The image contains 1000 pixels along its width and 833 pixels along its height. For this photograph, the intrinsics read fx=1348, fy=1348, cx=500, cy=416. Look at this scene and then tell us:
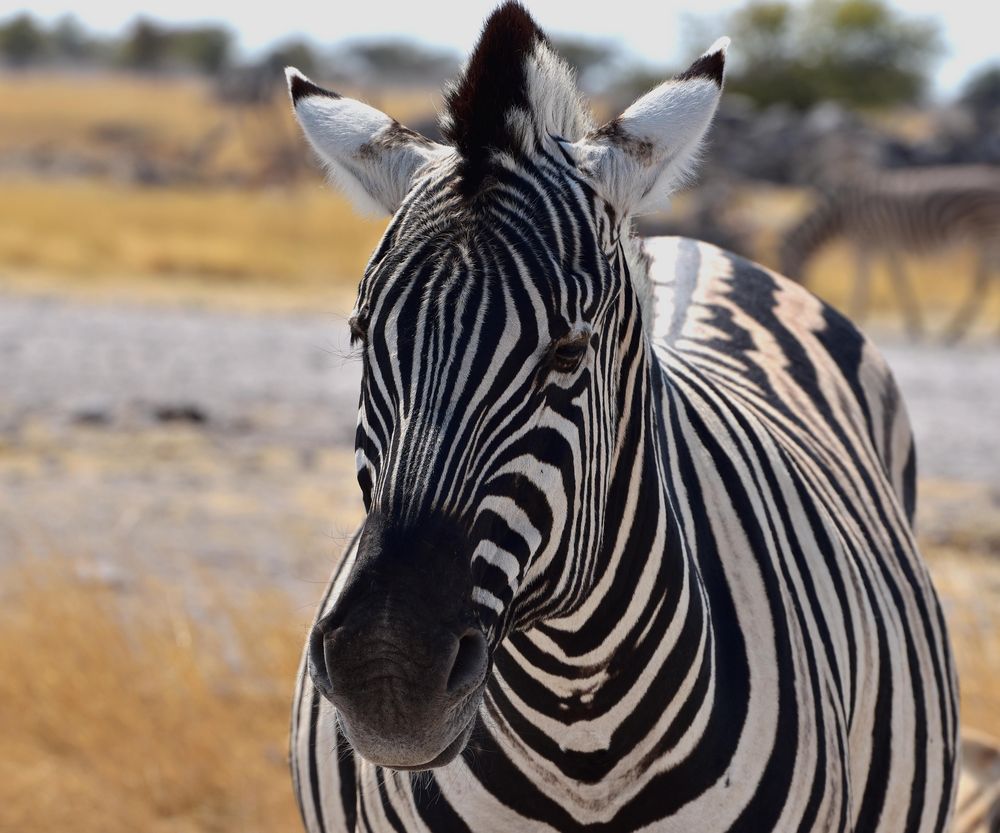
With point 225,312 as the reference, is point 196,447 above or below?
below

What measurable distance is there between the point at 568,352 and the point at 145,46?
235 feet

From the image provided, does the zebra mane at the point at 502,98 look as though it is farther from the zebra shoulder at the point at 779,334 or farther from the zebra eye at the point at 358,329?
the zebra shoulder at the point at 779,334

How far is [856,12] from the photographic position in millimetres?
47312

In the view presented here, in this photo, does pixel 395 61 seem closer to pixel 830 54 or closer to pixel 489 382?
pixel 830 54

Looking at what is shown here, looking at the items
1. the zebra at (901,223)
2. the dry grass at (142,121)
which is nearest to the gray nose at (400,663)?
A: the zebra at (901,223)

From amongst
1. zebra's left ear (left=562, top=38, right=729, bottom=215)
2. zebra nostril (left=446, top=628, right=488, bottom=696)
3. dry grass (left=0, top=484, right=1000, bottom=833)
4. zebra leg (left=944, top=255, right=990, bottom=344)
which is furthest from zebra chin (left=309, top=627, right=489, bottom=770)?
zebra leg (left=944, top=255, right=990, bottom=344)

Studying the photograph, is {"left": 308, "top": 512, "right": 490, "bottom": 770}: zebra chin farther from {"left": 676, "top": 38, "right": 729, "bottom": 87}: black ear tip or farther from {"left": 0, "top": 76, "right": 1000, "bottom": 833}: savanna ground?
{"left": 676, "top": 38, "right": 729, "bottom": 87}: black ear tip

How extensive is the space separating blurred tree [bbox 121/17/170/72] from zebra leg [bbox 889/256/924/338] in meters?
57.4

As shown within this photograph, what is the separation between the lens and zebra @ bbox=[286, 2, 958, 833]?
1722 millimetres

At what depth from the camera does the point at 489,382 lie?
178cm

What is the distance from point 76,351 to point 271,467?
13.0 feet

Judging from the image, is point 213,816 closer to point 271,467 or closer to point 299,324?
point 271,467

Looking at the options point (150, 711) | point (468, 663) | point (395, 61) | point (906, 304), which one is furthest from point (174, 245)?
point (395, 61)

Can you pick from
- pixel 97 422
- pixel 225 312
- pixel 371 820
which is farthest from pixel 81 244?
pixel 371 820
